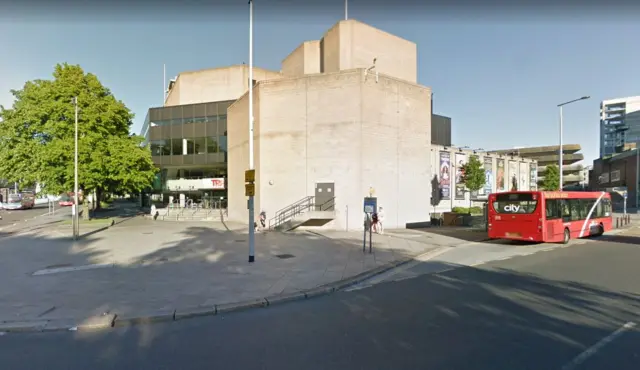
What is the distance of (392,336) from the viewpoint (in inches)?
189

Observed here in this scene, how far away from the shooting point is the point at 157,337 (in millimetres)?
4969

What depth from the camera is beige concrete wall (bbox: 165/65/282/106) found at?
40.7 meters

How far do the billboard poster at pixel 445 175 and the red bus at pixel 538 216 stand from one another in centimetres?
1398

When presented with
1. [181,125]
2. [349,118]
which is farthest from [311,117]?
[181,125]

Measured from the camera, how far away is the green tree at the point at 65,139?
70.6 feet

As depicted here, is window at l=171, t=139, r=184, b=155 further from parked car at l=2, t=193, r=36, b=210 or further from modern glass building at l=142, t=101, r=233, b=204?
parked car at l=2, t=193, r=36, b=210

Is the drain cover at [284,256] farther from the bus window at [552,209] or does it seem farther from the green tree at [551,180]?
the green tree at [551,180]

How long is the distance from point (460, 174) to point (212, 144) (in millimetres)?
27173

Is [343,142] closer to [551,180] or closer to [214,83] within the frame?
[214,83]

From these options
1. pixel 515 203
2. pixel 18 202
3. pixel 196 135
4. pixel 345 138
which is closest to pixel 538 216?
pixel 515 203

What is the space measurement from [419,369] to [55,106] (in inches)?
1079

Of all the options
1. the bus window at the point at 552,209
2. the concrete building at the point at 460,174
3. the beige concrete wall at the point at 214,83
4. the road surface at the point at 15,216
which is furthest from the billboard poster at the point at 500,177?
the road surface at the point at 15,216

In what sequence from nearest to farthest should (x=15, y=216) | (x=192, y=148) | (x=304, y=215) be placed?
(x=304, y=215)
(x=15, y=216)
(x=192, y=148)

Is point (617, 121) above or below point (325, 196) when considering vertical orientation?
above
